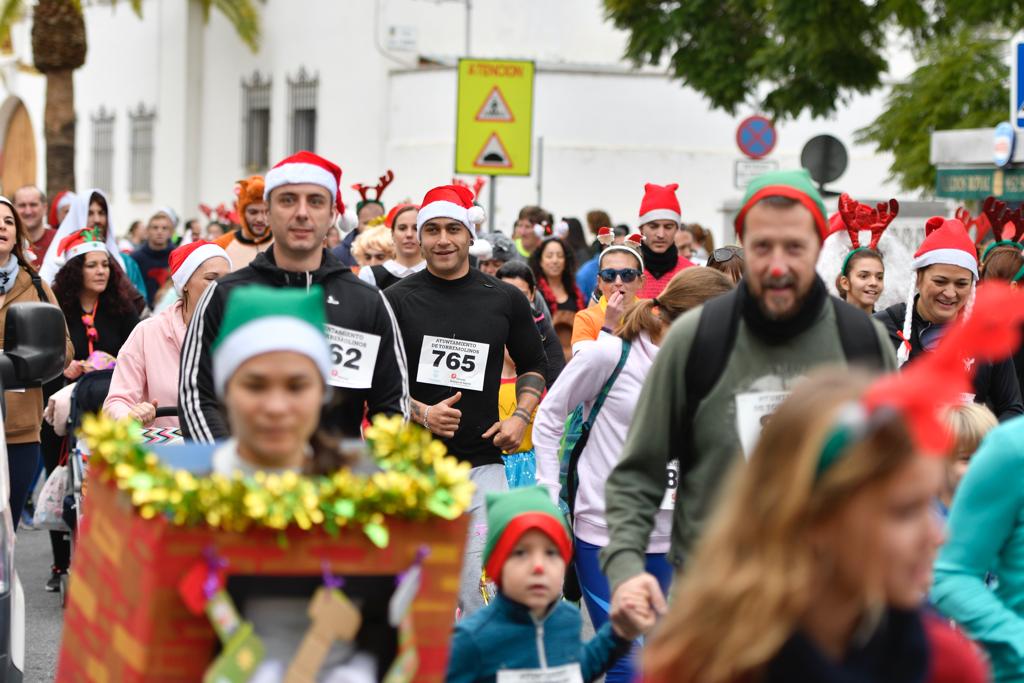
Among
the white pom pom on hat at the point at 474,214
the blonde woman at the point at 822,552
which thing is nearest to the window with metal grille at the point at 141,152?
the white pom pom on hat at the point at 474,214

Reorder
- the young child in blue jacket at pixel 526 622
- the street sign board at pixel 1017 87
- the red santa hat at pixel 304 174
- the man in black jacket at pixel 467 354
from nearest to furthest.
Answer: the young child in blue jacket at pixel 526 622, the red santa hat at pixel 304 174, the man in black jacket at pixel 467 354, the street sign board at pixel 1017 87

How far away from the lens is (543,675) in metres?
5.00

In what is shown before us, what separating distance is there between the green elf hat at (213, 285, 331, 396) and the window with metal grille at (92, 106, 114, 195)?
41925mm

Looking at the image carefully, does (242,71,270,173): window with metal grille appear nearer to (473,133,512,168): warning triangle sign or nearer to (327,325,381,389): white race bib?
(473,133,512,168): warning triangle sign

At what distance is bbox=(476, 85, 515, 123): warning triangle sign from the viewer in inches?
655

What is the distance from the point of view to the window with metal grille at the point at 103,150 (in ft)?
147

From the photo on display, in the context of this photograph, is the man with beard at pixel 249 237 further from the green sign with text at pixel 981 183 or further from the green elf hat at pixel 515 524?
the green sign with text at pixel 981 183

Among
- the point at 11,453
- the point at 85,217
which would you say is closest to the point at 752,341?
the point at 11,453

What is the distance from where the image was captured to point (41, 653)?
28.1 feet

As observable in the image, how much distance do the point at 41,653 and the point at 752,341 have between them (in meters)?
5.21

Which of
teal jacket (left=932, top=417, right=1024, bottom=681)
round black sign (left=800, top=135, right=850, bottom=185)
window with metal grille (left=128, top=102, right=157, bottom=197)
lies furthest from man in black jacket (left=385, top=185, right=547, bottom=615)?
window with metal grille (left=128, top=102, right=157, bottom=197)

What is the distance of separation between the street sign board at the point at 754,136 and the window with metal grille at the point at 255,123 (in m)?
20.4

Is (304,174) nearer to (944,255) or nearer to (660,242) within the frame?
(944,255)

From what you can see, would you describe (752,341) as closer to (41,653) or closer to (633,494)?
(633,494)
